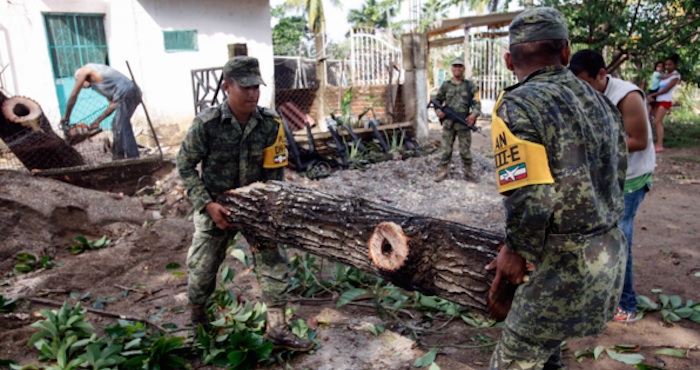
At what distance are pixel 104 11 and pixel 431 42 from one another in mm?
8315

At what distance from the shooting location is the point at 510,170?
1.58m

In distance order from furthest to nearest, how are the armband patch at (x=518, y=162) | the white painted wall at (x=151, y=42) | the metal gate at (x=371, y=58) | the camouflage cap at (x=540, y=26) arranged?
the metal gate at (x=371, y=58), the white painted wall at (x=151, y=42), the camouflage cap at (x=540, y=26), the armband patch at (x=518, y=162)

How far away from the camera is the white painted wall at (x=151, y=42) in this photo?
8539 millimetres

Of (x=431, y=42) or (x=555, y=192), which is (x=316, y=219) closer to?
(x=555, y=192)

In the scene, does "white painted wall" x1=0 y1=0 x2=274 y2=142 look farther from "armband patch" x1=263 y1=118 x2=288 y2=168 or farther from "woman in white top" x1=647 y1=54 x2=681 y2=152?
"woman in white top" x1=647 y1=54 x2=681 y2=152

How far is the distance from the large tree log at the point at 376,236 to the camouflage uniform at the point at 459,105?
202 inches

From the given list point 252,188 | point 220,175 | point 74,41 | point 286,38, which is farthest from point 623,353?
point 286,38

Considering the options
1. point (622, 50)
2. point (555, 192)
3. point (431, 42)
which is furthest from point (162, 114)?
point (555, 192)

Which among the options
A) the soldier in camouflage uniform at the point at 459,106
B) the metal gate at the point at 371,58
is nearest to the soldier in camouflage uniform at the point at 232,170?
the soldier in camouflage uniform at the point at 459,106

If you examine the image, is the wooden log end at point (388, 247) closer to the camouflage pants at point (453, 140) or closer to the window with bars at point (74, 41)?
the camouflage pants at point (453, 140)

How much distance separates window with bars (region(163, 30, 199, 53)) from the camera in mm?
9891

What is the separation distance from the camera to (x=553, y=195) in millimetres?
1562

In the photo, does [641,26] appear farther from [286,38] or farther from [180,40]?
[286,38]

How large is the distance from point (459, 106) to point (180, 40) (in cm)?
596
